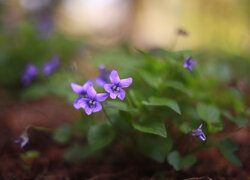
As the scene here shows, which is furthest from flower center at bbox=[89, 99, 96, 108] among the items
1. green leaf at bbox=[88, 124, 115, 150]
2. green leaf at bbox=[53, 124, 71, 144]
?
green leaf at bbox=[53, 124, 71, 144]

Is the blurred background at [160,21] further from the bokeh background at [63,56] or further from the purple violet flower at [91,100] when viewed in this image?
the purple violet flower at [91,100]

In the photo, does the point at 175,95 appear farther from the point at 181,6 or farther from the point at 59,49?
the point at 181,6

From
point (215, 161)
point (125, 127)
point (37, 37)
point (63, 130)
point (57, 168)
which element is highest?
point (37, 37)

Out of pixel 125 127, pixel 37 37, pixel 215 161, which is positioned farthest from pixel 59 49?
pixel 215 161

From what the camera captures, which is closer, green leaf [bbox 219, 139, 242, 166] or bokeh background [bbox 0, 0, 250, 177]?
green leaf [bbox 219, 139, 242, 166]

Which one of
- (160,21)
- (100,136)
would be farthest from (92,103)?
(160,21)

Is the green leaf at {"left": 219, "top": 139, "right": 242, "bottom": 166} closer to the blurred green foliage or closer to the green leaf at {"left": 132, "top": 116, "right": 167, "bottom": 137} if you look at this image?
the blurred green foliage

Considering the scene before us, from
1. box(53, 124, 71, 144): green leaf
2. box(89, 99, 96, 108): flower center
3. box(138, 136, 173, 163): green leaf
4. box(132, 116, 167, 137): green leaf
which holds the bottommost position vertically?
box(138, 136, 173, 163): green leaf
